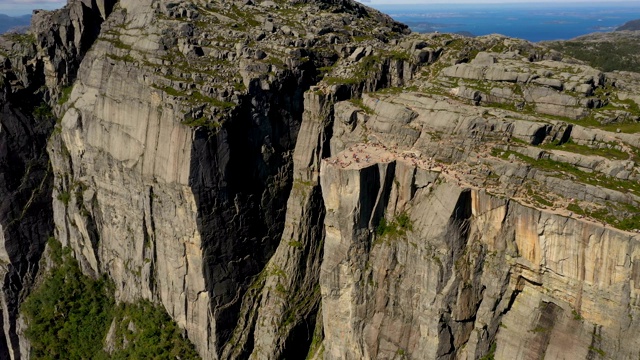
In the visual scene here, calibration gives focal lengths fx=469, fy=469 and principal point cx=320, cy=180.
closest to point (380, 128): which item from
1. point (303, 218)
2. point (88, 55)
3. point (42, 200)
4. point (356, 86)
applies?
point (356, 86)

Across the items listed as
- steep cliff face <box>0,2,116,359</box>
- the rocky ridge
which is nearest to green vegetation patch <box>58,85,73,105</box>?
the rocky ridge

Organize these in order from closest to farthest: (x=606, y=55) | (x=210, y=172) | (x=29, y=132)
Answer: (x=210, y=172)
(x=29, y=132)
(x=606, y=55)

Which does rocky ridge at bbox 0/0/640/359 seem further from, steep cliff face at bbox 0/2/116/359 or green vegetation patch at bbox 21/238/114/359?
green vegetation patch at bbox 21/238/114/359

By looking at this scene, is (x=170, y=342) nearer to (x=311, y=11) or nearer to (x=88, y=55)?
(x=88, y=55)

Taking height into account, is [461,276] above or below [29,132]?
below

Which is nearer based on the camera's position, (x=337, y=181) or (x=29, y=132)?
(x=337, y=181)

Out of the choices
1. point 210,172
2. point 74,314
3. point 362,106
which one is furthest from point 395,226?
point 74,314

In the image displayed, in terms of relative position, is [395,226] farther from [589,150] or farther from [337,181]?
[589,150]
